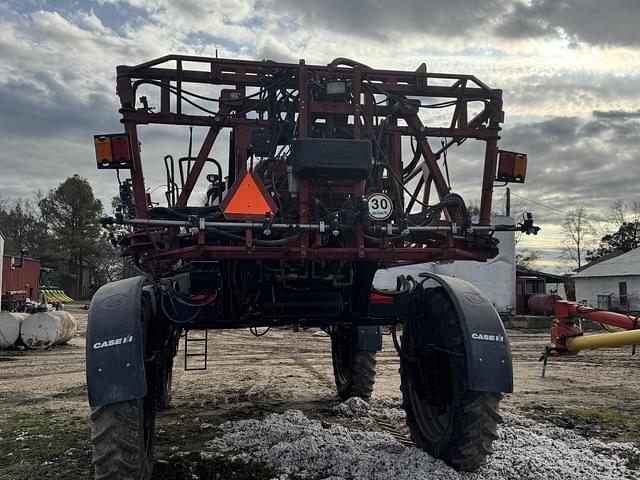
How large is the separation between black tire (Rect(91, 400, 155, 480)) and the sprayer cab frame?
117cm

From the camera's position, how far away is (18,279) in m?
27.5

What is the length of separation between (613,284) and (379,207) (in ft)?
138

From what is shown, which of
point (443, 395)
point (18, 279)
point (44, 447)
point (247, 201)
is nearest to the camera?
point (247, 201)

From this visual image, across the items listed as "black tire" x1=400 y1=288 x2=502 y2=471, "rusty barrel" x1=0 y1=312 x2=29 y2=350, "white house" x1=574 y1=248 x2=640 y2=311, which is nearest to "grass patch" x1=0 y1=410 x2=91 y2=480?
"black tire" x1=400 y1=288 x2=502 y2=471

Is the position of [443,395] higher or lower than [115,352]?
lower

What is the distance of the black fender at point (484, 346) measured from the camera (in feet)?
14.9

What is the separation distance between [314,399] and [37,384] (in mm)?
5263

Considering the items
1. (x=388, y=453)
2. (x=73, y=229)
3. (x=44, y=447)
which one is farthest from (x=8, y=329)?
(x=73, y=229)

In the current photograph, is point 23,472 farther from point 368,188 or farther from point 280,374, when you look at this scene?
point 280,374

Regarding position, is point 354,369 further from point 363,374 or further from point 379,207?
point 379,207

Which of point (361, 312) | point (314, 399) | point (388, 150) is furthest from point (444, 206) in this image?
point (314, 399)

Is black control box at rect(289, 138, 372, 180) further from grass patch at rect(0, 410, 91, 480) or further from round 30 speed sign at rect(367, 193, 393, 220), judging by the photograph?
grass patch at rect(0, 410, 91, 480)

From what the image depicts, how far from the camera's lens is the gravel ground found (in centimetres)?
502

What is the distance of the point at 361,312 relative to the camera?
5738mm
